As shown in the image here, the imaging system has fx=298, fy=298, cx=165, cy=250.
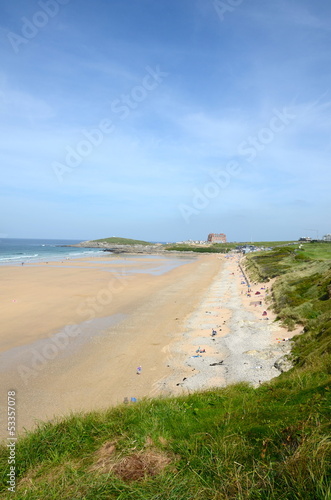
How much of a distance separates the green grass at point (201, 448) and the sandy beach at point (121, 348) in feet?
7.89

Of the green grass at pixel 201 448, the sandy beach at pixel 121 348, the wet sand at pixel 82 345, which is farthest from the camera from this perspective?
Result: the sandy beach at pixel 121 348

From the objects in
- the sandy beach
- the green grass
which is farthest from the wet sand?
the green grass

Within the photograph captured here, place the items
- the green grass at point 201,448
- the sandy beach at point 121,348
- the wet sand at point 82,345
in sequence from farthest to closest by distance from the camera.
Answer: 1. the sandy beach at point 121,348
2. the wet sand at point 82,345
3. the green grass at point 201,448

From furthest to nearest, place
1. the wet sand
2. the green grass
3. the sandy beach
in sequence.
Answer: the sandy beach
the wet sand
the green grass

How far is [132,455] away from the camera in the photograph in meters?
4.28

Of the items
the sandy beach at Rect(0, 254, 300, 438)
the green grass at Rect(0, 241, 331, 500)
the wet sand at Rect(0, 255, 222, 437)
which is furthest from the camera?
the sandy beach at Rect(0, 254, 300, 438)

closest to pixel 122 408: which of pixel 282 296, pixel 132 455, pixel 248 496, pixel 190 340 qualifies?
pixel 132 455

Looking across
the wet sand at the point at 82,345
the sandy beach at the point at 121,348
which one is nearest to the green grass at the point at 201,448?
the sandy beach at the point at 121,348

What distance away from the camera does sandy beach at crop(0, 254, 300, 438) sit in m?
10.1

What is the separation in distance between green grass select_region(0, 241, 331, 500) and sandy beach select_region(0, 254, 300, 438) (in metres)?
2.40

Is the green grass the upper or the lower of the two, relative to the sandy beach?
upper

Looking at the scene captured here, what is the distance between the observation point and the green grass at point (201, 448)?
3305mm

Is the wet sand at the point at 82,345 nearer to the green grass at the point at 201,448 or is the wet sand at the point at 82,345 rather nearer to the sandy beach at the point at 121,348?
the sandy beach at the point at 121,348

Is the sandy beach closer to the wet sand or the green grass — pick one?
the wet sand
